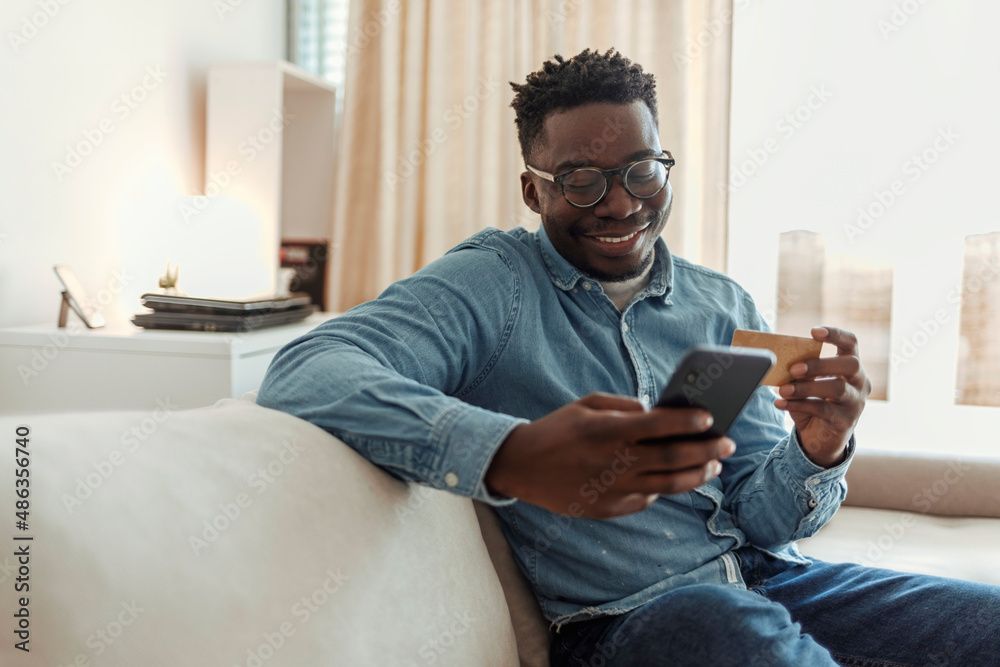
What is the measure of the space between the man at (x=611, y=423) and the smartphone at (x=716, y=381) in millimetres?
13

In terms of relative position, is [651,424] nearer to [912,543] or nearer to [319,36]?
[912,543]

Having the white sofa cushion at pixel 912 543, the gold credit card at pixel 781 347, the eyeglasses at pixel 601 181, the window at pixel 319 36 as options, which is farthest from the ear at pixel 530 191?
the window at pixel 319 36

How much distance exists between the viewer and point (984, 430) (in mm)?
2533

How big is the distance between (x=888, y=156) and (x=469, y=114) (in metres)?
1.39

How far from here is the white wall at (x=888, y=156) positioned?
2.46 m

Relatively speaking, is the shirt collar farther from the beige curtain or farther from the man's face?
the beige curtain

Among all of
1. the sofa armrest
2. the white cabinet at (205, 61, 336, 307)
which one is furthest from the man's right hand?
the white cabinet at (205, 61, 336, 307)

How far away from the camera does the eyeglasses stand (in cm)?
113

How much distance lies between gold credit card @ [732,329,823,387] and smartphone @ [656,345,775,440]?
233 millimetres

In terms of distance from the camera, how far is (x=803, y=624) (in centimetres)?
A: 107

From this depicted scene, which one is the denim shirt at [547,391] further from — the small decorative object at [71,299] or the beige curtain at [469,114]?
the beige curtain at [469,114]

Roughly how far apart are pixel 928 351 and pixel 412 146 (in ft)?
6.12

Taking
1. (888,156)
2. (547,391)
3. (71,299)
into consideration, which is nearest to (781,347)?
(547,391)

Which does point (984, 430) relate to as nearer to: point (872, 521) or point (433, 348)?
point (872, 521)
